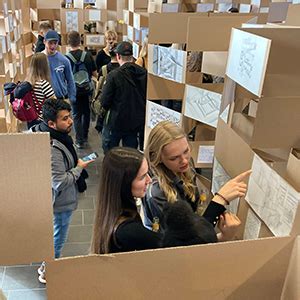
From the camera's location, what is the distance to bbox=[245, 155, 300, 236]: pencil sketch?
1078 millimetres

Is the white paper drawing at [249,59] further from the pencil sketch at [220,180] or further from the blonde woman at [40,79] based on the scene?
the blonde woman at [40,79]

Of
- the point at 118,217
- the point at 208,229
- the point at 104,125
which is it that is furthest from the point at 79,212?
the point at 208,229

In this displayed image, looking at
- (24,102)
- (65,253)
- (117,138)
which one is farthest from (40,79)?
(65,253)

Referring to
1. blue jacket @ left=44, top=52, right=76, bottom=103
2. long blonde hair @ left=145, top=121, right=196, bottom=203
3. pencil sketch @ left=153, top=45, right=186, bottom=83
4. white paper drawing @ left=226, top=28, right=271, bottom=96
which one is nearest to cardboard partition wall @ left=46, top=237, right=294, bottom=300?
white paper drawing @ left=226, top=28, right=271, bottom=96

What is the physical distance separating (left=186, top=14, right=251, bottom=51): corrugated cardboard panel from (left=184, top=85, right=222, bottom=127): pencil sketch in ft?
0.80

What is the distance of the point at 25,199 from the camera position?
32.6 inches

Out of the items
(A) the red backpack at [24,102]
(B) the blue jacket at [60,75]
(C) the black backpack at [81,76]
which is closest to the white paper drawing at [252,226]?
(A) the red backpack at [24,102]

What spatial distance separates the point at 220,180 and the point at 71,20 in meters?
4.33

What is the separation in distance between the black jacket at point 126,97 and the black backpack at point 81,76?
886 millimetres

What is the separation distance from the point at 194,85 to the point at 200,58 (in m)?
0.24

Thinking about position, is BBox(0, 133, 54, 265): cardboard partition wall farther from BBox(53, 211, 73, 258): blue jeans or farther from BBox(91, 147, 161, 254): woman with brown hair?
BBox(53, 211, 73, 258): blue jeans

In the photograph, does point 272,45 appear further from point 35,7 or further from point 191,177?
point 35,7

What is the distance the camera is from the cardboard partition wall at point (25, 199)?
0.77 meters

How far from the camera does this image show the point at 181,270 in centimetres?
92
